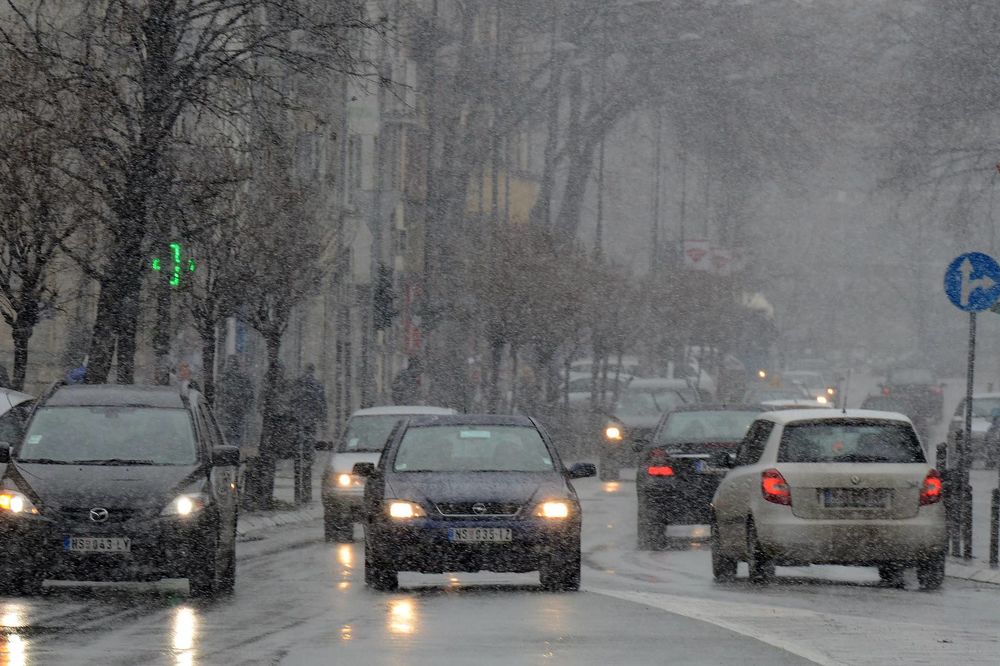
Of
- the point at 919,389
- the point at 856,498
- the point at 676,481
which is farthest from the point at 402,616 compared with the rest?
the point at 919,389

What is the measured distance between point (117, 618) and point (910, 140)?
30.8 metres

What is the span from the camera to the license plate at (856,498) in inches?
705

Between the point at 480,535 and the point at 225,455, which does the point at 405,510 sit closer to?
the point at 480,535

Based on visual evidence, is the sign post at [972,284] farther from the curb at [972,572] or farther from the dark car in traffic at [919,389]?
the dark car in traffic at [919,389]

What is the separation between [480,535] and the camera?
659 inches

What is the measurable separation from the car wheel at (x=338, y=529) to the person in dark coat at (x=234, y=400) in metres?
12.6

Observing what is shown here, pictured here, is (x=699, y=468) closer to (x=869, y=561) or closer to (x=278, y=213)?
(x=869, y=561)

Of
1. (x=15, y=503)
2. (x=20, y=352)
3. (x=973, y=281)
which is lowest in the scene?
(x=15, y=503)

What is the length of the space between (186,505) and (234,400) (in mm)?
21774

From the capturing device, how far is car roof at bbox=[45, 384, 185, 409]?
1756 cm

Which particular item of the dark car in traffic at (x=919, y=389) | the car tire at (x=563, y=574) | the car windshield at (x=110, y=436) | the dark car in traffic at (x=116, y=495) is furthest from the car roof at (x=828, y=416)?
the dark car in traffic at (x=919, y=389)

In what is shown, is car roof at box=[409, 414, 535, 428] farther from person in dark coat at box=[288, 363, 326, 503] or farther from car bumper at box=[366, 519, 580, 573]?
person in dark coat at box=[288, 363, 326, 503]

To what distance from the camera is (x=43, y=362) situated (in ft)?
145

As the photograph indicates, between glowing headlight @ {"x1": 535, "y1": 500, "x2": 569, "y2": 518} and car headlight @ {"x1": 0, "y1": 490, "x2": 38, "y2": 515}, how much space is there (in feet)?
11.7
